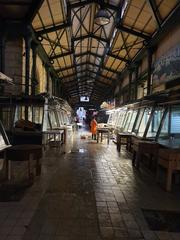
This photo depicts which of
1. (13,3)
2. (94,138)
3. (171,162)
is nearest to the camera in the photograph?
(171,162)

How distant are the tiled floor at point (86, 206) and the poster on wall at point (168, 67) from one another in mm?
4743

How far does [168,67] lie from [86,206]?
815cm

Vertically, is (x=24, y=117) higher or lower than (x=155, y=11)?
lower

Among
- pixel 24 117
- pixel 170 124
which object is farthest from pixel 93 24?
pixel 170 124

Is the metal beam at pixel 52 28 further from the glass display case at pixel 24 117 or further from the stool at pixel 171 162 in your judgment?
the stool at pixel 171 162

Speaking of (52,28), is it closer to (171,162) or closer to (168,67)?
(168,67)

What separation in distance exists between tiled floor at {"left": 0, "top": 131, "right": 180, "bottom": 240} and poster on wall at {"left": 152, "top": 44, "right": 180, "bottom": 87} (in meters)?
4.74

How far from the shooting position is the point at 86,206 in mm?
4699

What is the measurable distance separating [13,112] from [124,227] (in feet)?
27.1

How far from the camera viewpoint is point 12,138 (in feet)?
33.5

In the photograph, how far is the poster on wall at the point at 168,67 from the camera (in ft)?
33.4

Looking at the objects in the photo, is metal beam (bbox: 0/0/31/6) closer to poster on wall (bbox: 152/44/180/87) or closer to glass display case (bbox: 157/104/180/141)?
poster on wall (bbox: 152/44/180/87)

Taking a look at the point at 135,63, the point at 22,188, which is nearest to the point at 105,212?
the point at 22,188

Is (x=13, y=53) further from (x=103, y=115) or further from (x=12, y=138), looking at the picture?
(x=103, y=115)
